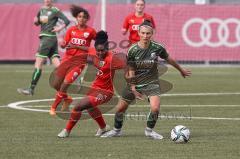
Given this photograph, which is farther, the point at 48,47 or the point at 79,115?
the point at 48,47

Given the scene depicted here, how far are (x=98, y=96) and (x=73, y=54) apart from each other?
4083 mm

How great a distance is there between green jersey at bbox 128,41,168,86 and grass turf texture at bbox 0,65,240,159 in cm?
92

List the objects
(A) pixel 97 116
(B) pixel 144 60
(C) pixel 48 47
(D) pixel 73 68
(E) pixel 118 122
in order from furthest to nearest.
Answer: (C) pixel 48 47, (D) pixel 73 68, (A) pixel 97 116, (E) pixel 118 122, (B) pixel 144 60

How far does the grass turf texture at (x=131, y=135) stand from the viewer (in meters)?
10.8

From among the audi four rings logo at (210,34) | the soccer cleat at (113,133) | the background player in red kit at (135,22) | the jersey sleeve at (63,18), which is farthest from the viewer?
the audi four rings logo at (210,34)

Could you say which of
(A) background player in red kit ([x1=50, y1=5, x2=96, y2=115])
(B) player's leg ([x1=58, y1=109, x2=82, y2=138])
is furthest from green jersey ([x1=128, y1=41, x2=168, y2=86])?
(A) background player in red kit ([x1=50, y1=5, x2=96, y2=115])

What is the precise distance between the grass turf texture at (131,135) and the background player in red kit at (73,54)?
0.96m

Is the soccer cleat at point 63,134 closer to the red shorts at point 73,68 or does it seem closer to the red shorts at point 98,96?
the red shorts at point 98,96

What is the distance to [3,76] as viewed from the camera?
26266mm

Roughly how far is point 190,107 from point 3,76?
414 inches

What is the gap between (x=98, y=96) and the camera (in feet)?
42.1

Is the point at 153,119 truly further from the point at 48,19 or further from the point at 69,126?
the point at 48,19

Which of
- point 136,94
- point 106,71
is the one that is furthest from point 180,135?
point 106,71

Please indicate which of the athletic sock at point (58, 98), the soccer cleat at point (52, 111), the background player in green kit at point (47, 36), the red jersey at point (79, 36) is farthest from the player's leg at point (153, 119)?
the background player in green kit at point (47, 36)
